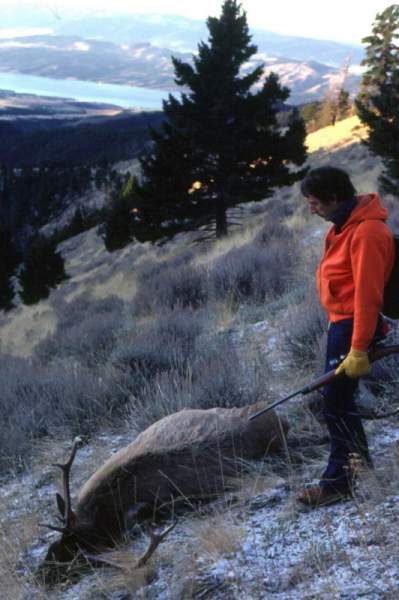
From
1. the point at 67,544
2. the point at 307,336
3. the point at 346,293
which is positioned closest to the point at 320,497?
the point at 346,293

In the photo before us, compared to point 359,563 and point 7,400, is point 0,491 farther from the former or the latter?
point 359,563

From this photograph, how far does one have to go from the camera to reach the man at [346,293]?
2.38m

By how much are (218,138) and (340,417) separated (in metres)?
13.3

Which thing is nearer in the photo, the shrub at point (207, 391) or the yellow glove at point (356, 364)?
the yellow glove at point (356, 364)

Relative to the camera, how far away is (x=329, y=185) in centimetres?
256

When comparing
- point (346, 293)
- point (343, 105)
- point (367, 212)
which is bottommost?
point (346, 293)

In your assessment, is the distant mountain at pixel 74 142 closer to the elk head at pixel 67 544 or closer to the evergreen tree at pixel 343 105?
the evergreen tree at pixel 343 105

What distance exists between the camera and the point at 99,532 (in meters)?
2.82

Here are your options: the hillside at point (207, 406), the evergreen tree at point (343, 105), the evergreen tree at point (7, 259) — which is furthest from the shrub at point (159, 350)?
the evergreen tree at point (343, 105)

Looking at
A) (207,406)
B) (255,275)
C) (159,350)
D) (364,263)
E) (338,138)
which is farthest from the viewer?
(338,138)

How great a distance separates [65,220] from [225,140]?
8723 cm

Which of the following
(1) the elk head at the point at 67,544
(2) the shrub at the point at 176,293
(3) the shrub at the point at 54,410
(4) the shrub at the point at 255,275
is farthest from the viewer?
(2) the shrub at the point at 176,293

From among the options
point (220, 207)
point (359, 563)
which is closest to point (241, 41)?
point (220, 207)

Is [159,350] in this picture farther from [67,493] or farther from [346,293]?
[346,293]
